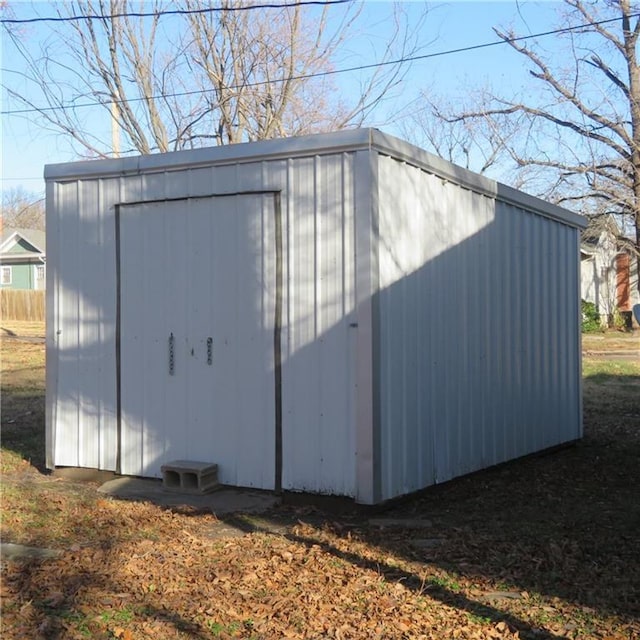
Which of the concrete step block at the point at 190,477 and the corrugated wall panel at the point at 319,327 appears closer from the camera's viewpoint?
the corrugated wall panel at the point at 319,327

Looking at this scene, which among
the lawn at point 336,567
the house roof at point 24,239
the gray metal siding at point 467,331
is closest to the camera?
the lawn at point 336,567

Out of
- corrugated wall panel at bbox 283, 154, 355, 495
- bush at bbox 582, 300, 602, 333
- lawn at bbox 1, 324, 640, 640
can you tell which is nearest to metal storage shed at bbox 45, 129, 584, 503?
corrugated wall panel at bbox 283, 154, 355, 495

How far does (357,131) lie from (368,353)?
181 centimetres

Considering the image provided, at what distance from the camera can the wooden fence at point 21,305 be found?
37156mm

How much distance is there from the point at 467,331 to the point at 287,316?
2.11 meters

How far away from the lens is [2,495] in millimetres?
7168

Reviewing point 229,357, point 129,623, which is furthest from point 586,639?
point 229,357

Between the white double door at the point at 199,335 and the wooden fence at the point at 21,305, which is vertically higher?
the wooden fence at the point at 21,305

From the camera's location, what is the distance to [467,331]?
827 cm

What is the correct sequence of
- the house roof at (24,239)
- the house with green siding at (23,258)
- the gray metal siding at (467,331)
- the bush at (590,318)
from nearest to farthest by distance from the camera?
1. the gray metal siding at (467,331)
2. the bush at (590,318)
3. the house roof at (24,239)
4. the house with green siding at (23,258)

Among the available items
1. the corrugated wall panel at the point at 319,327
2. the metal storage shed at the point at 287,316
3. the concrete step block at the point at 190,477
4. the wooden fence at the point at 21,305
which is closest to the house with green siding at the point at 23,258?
the wooden fence at the point at 21,305

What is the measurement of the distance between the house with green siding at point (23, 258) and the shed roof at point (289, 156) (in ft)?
120

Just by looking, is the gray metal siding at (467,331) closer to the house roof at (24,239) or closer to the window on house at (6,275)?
the house roof at (24,239)

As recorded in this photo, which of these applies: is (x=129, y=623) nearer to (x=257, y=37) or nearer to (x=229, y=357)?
(x=229, y=357)
